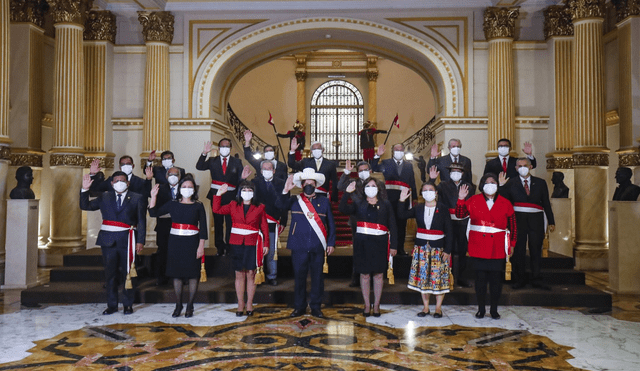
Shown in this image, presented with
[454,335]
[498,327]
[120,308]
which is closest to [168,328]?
[120,308]

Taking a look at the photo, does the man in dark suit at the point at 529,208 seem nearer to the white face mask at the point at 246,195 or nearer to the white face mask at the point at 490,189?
the white face mask at the point at 490,189

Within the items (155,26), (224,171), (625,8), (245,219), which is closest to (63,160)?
(155,26)

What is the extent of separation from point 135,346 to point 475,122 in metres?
7.07

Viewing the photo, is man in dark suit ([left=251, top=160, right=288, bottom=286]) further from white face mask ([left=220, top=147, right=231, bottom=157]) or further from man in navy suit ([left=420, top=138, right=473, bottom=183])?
man in navy suit ([left=420, top=138, right=473, bottom=183])

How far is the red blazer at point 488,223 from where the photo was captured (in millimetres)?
5500

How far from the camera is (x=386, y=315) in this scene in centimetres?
577

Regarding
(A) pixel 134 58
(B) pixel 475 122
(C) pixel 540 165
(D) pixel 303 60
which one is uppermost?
(D) pixel 303 60

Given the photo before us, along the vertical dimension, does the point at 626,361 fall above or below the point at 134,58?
below

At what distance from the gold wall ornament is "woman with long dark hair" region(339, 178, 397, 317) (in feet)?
19.1

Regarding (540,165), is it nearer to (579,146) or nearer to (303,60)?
(579,146)

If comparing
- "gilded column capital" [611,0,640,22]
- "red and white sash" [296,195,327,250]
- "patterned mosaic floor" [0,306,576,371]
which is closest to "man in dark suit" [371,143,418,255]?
"red and white sash" [296,195,327,250]

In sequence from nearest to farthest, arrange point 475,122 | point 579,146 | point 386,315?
1. point 386,315
2. point 579,146
3. point 475,122

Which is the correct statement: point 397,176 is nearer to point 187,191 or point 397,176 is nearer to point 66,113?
point 187,191

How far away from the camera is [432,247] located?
561 centimetres
